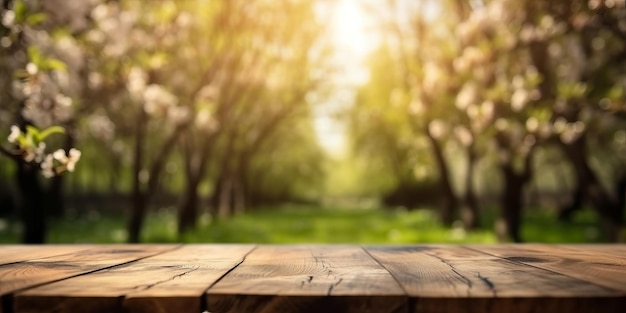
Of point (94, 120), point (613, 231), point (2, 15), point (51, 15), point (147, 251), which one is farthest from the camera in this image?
point (613, 231)

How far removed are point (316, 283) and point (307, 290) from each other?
0.14 m

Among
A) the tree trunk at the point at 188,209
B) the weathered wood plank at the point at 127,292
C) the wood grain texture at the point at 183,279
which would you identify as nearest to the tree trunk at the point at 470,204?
the tree trunk at the point at 188,209

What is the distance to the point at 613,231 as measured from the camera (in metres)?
10.9

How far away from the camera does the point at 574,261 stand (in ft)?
9.05

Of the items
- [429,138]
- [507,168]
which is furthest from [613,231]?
[429,138]

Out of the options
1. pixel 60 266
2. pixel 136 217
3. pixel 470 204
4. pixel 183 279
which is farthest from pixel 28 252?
pixel 470 204

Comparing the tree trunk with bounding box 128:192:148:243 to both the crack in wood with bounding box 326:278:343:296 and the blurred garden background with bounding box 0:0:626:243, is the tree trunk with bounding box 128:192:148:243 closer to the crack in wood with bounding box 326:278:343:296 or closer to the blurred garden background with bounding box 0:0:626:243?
the blurred garden background with bounding box 0:0:626:243

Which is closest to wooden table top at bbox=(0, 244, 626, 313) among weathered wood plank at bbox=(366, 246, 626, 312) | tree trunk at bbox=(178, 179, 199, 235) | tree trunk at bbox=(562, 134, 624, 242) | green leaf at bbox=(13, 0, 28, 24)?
weathered wood plank at bbox=(366, 246, 626, 312)

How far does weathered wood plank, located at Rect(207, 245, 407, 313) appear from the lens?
1.95 m

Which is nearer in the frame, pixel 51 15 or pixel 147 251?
pixel 147 251

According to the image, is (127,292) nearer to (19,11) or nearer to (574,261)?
(574,261)

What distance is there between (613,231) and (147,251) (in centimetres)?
976

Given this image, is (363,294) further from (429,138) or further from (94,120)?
(429,138)

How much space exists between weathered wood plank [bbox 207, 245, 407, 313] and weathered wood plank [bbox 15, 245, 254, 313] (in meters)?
0.08
